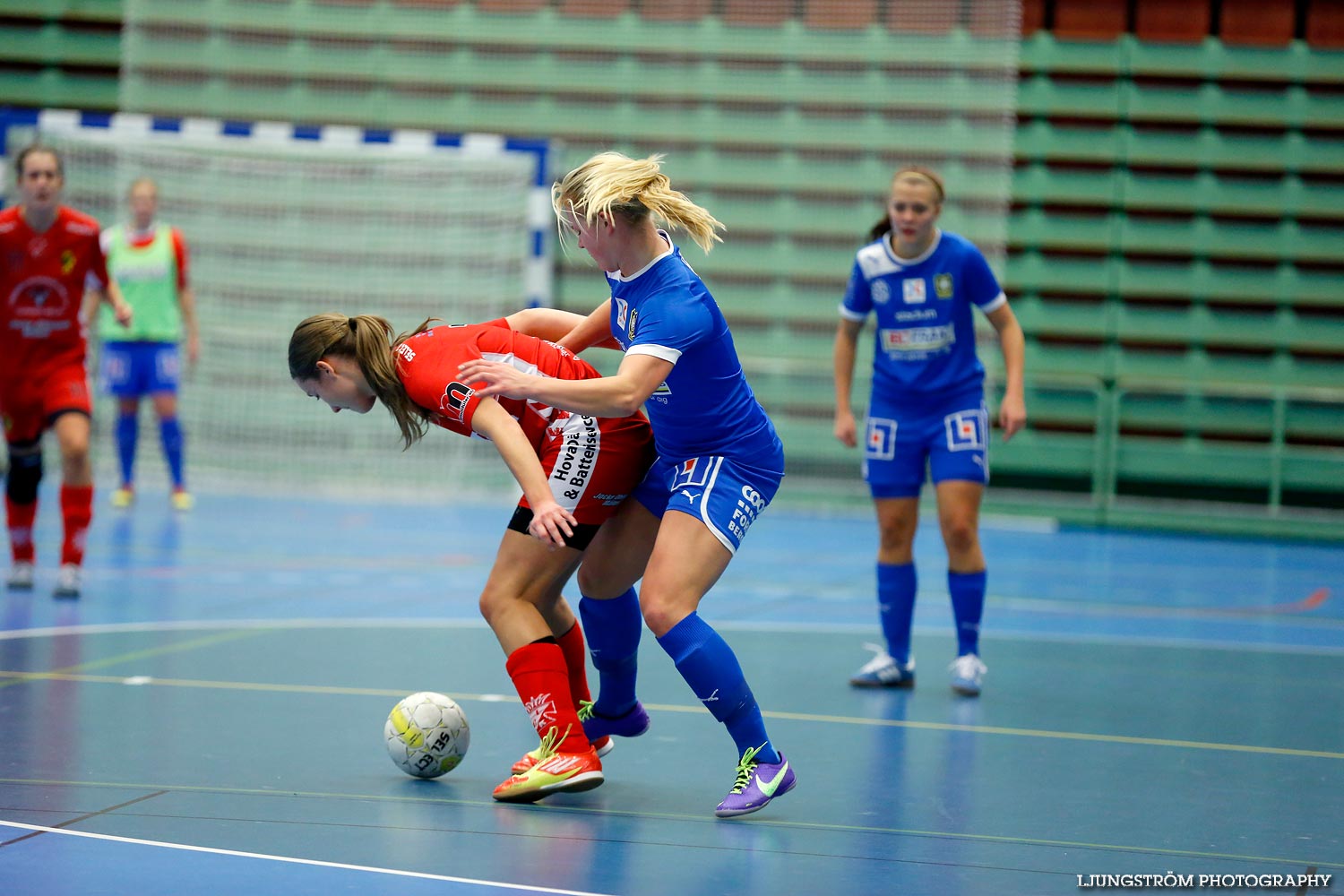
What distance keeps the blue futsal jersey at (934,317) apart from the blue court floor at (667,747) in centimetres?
114

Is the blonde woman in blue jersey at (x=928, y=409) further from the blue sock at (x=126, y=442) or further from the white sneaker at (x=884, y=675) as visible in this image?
the blue sock at (x=126, y=442)

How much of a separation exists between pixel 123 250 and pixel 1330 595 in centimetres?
825

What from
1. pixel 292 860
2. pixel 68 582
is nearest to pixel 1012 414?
pixel 292 860

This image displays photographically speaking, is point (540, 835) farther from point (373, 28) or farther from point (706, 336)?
point (373, 28)

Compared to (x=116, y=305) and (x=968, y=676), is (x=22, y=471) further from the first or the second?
(x=968, y=676)

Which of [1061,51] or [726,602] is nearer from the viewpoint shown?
[726,602]

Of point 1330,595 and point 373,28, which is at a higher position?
point 373,28

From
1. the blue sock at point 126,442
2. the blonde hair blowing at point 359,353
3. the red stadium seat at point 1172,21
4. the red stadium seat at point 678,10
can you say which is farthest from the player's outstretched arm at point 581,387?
the red stadium seat at point 1172,21

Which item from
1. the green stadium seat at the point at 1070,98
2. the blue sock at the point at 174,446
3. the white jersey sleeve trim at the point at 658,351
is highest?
the green stadium seat at the point at 1070,98

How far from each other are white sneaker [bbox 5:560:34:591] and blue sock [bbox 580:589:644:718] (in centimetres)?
379

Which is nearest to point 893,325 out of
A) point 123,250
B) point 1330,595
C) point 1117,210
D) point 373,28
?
point 1330,595

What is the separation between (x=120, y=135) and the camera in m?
11.4

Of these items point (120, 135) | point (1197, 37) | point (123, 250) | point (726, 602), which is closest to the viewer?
point (726, 602)

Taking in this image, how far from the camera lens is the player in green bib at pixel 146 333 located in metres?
9.93
